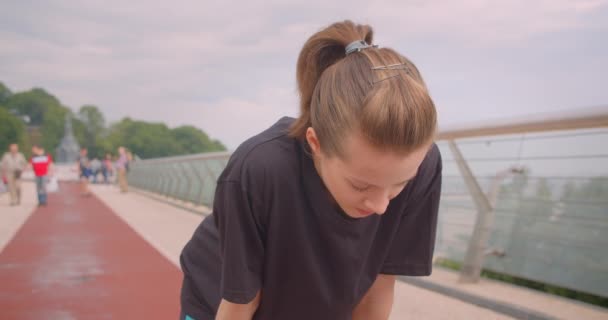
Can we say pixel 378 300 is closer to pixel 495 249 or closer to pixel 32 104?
pixel 495 249

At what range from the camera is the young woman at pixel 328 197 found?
1.30 metres

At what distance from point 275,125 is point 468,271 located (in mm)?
3091

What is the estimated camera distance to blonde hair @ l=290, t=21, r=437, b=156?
4.13 ft

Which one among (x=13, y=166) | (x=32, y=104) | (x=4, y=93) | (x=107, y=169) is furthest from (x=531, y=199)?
(x=32, y=104)

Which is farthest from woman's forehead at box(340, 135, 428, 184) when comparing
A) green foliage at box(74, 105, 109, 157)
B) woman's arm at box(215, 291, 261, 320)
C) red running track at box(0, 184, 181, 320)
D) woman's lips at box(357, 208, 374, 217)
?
green foliage at box(74, 105, 109, 157)

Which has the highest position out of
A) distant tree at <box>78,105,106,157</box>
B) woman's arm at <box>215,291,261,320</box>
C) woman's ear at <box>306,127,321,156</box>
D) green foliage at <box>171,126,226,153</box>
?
woman's ear at <box>306,127,321,156</box>

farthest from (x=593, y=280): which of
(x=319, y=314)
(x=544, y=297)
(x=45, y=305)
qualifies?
(x=45, y=305)

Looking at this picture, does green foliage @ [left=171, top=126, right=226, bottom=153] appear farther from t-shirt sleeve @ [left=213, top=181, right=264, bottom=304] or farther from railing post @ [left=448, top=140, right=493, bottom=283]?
t-shirt sleeve @ [left=213, top=181, right=264, bottom=304]

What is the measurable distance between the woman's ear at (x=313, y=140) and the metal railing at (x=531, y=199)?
2.37 m

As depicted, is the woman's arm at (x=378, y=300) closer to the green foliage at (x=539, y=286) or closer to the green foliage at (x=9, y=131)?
the green foliage at (x=539, y=286)

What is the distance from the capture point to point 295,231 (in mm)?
1509

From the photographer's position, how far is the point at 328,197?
1.50 metres

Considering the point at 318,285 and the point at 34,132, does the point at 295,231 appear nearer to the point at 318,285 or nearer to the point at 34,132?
the point at 318,285

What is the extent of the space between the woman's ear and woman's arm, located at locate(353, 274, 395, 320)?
61 centimetres
